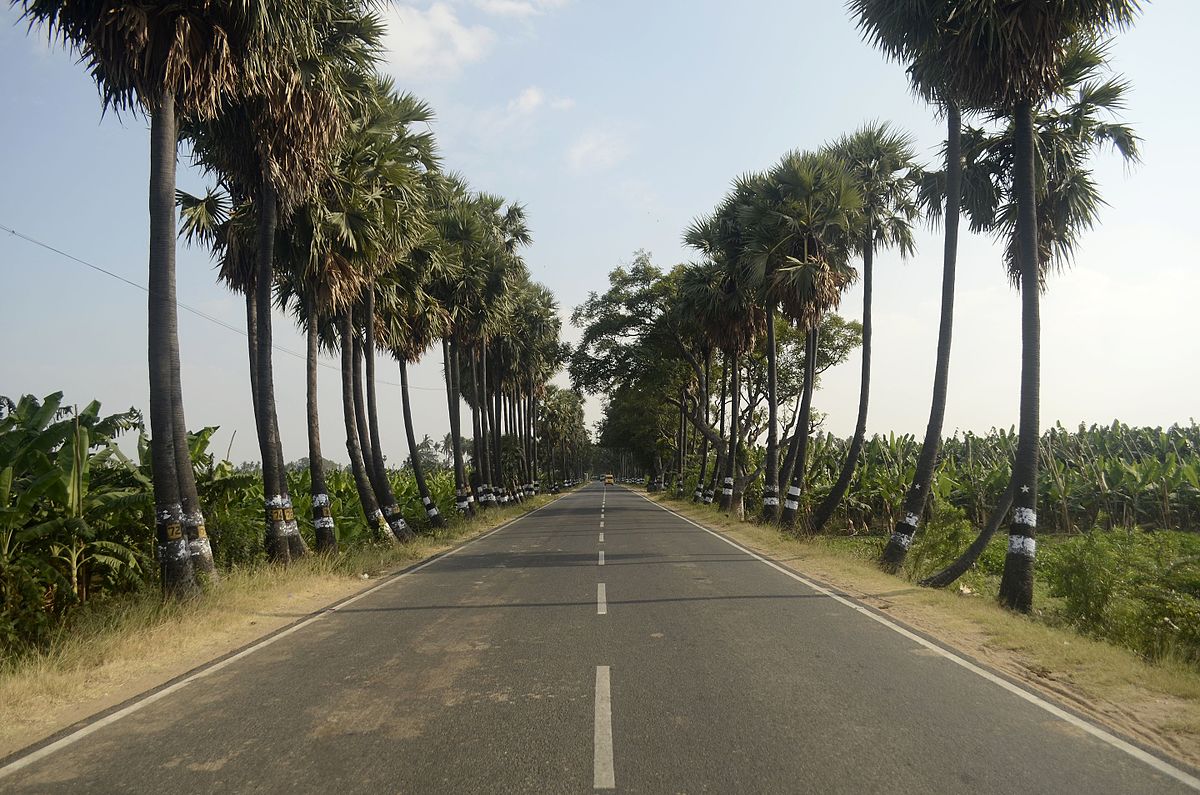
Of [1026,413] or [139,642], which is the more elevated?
[1026,413]

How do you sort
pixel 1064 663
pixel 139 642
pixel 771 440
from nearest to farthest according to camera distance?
1. pixel 1064 663
2. pixel 139 642
3. pixel 771 440

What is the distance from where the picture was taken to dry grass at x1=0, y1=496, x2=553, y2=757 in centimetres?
627

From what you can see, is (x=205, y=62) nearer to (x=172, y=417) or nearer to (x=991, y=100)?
(x=172, y=417)

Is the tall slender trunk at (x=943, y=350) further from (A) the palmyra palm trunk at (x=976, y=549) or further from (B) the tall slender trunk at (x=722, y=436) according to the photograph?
(B) the tall slender trunk at (x=722, y=436)

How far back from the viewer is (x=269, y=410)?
14430mm

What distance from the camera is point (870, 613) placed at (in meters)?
10.1

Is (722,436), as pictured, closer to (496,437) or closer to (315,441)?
(496,437)

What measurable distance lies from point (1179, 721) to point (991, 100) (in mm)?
10086

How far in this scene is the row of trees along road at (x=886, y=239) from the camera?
39.4ft

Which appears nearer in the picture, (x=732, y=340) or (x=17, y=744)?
(x=17, y=744)

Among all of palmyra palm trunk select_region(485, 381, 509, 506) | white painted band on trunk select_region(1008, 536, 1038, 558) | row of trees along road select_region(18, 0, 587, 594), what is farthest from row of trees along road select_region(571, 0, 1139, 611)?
row of trees along road select_region(18, 0, 587, 594)

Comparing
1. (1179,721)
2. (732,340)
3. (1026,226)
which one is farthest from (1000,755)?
(732,340)

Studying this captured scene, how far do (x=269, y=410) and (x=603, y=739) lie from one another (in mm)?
11426

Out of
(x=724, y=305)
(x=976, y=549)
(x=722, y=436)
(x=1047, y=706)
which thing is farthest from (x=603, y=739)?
(x=722, y=436)
